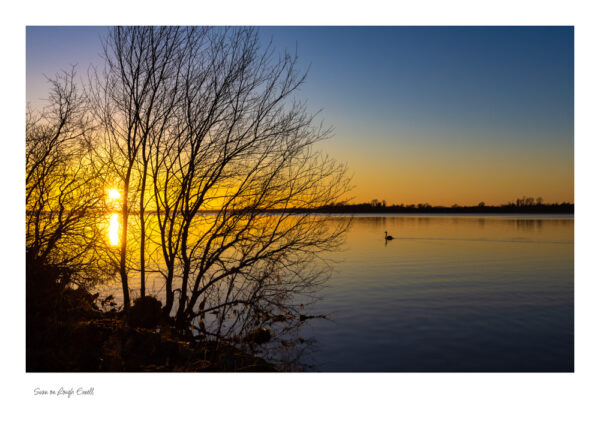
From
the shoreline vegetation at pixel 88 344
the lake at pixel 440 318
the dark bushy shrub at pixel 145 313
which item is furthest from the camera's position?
the lake at pixel 440 318

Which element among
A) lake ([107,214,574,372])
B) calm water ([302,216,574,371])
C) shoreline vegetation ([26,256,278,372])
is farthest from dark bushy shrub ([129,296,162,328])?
calm water ([302,216,574,371])

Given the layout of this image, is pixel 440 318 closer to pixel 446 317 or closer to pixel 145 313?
pixel 446 317

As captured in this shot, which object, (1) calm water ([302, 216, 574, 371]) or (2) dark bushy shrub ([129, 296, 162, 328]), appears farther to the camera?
(1) calm water ([302, 216, 574, 371])

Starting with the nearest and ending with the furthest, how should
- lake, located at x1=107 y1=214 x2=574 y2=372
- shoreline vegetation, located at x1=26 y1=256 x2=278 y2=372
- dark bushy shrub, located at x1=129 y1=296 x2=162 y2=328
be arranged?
1. shoreline vegetation, located at x1=26 y1=256 x2=278 y2=372
2. dark bushy shrub, located at x1=129 y1=296 x2=162 y2=328
3. lake, located at x1=107 y1=214 x2=574 y2=372

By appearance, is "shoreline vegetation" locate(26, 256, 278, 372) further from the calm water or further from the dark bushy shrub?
the calm water

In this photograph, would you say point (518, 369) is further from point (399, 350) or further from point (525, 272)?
point (525, 272)

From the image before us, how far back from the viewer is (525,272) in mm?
23703

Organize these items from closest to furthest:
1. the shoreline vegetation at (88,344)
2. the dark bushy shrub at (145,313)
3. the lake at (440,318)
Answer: the shoreline vegetation at (88,344) → the dark bushy shrub at (145,313) → the lake at (440,318)

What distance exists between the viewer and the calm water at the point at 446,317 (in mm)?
11133

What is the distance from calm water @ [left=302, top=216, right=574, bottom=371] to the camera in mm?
11133

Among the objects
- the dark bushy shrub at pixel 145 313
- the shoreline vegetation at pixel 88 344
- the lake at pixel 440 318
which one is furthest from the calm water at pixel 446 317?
the dark bushy shrub at pixel 145 313

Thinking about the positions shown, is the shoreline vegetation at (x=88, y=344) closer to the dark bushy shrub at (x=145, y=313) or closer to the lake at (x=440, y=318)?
the dark bushy shrub at (x=145, y=313)

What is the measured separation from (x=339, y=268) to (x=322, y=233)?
560 inches
